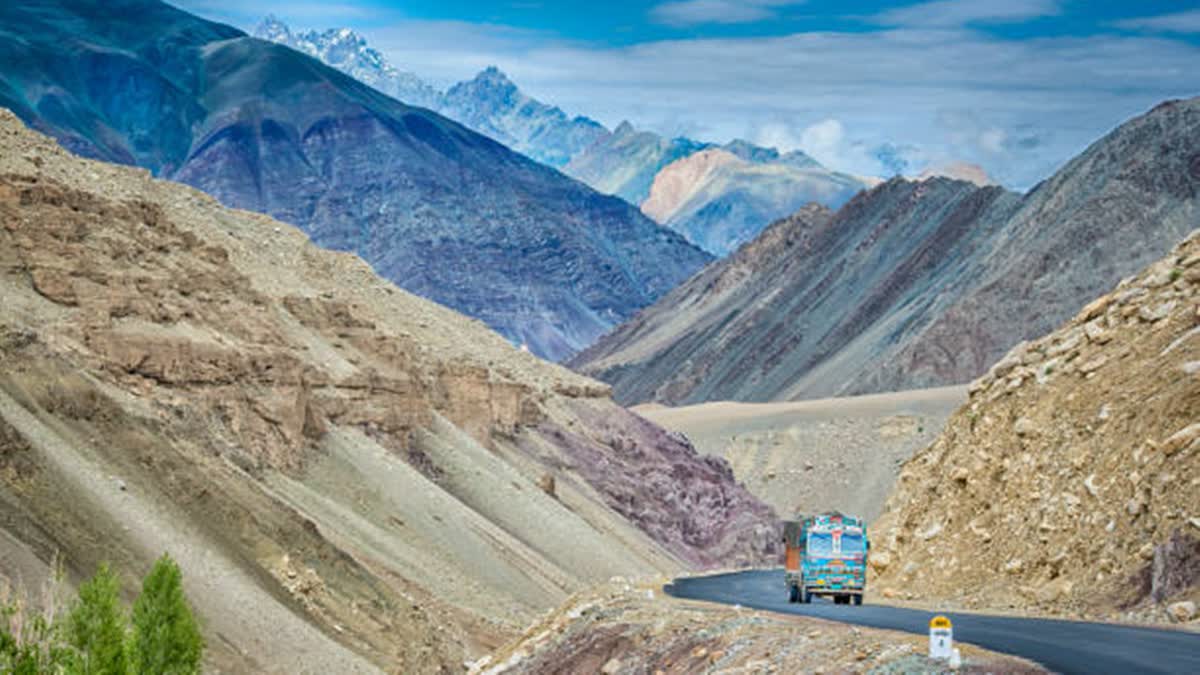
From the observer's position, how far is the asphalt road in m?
18.1

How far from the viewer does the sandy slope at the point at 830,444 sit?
116312 mm

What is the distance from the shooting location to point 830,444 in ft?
400

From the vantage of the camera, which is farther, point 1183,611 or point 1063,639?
point 1183,611

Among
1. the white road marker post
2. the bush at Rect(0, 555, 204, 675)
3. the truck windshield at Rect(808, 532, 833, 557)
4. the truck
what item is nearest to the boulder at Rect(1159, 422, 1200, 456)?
the truck

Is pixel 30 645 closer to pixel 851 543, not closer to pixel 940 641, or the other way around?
pixel 940 641

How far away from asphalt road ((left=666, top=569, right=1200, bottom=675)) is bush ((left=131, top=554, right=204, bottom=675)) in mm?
8985

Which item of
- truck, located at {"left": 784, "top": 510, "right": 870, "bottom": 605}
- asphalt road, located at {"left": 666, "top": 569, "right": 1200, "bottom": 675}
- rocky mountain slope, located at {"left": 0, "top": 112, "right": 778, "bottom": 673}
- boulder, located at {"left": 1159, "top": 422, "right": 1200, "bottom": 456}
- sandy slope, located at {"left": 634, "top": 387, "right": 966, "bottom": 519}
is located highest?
boulder, located at {"left": 1159, "top": 422, "right": 1200, "bottom": 456}

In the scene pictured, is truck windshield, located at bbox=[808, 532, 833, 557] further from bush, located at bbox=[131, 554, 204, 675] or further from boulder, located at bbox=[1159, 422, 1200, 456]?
bush, located at bbox=[131, 554, 204, 675]

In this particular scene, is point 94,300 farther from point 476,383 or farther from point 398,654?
point 476,383

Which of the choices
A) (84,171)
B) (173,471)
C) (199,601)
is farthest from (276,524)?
(84,171)

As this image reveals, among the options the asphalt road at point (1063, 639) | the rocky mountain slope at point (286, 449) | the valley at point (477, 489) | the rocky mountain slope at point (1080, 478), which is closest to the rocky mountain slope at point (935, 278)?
the valley at point (477, 489)

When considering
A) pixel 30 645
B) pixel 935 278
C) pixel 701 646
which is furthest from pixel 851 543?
pixel 935 278

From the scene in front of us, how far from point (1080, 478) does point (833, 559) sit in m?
6.23

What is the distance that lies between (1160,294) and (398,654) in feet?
63.3
